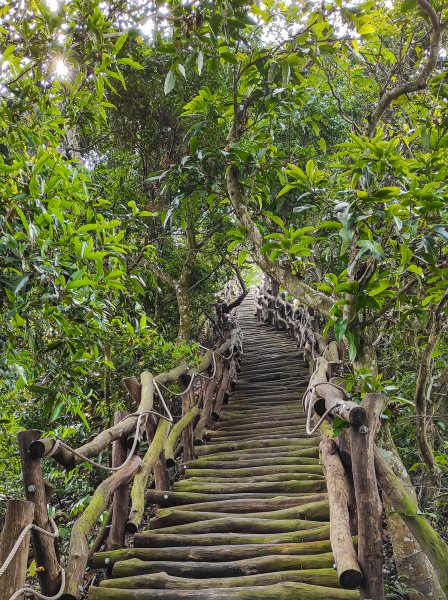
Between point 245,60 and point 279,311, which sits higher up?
point 245,60

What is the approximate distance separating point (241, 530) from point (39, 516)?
1.75 m

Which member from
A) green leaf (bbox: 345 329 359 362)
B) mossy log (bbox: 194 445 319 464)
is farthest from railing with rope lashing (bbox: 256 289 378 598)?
mossy log (bbox: 194 445 319 464)

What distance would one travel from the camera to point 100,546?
3.56 m

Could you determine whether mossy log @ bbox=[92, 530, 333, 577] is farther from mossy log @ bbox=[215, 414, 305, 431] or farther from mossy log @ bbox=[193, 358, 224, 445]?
mossy log @ bbox=[215, 414, 305, 431]

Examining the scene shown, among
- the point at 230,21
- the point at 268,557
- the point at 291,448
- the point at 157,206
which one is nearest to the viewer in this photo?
the point at 230,21

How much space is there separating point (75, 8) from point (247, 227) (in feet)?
7.67

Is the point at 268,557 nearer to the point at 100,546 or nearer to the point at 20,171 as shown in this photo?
A: the point at 100,546

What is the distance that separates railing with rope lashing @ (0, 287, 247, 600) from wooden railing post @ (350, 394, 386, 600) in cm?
134

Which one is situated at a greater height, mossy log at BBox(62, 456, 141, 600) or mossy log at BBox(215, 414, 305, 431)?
mossy log at BBox(62, 456, 141, 600)

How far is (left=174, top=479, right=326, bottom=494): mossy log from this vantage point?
161 inches

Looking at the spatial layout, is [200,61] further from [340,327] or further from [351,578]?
[351,578]

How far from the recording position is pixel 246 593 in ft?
8.89

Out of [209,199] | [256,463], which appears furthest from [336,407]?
[209,199]

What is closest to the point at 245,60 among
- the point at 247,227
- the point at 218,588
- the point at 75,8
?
the point at 247,227
